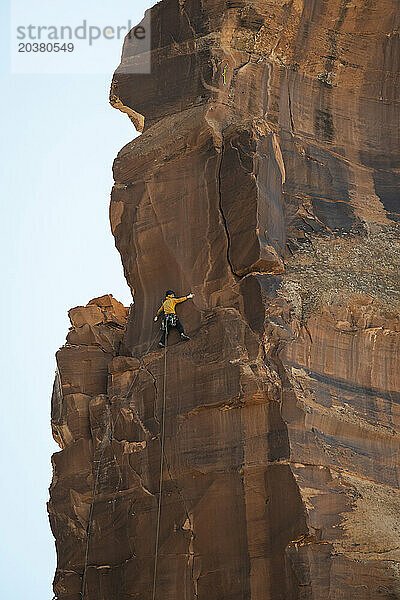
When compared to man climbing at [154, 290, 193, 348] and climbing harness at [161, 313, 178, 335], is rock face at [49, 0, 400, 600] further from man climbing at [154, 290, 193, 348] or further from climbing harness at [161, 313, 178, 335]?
climbing harness at [161, 313, 178, 335]

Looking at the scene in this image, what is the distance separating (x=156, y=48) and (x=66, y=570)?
14571mm

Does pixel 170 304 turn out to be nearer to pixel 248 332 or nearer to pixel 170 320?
pixel 170 320

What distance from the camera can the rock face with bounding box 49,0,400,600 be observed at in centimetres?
2484

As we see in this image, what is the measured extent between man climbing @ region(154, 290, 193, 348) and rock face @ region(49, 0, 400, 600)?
21 cm

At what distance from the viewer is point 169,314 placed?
27.8 meters

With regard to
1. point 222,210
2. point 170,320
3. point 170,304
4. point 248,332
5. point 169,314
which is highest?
point 222,210

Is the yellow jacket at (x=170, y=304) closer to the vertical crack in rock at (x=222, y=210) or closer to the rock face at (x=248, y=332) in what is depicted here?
the rock face at (x=248, y=332)

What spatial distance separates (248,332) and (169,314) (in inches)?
92.3

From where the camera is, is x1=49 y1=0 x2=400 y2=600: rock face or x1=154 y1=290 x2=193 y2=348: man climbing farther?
x1=154 y1=290 x2=193 y2=348: man climbing

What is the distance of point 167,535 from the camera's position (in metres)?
26.0

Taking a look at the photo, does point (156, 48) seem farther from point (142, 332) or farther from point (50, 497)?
point (50, 497)

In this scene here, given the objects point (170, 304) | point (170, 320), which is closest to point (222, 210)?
point (170, 304)

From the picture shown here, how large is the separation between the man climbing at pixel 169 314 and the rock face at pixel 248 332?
0.21 meters

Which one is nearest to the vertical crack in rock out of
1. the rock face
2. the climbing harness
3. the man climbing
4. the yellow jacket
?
the rock face
